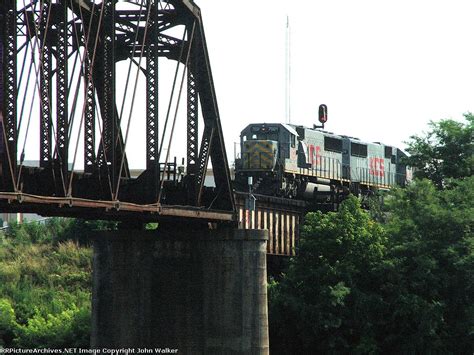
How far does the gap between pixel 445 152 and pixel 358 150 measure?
955 centimetres

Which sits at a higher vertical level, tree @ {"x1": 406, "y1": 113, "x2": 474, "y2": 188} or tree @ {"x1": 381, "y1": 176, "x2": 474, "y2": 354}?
tree @ {"x1": 406, "y1": 113, "x2": 474, "y2": 188}

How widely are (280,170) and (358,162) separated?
1285 cm

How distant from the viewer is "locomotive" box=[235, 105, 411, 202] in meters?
60.3

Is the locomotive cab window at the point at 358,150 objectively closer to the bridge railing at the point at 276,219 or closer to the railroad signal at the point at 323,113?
the railroad signal at the point at 323,113

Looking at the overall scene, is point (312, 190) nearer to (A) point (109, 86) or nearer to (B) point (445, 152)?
(B) point (445, 152)

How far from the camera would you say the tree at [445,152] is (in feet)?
207

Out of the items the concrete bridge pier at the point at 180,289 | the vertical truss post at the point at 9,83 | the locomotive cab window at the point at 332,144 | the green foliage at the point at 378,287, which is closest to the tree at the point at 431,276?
the green foliage at the point at 378,287

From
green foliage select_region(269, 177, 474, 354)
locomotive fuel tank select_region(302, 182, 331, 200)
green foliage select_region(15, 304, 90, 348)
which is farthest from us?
locomotive fuel tank select_region(302, 182, 331, 200)

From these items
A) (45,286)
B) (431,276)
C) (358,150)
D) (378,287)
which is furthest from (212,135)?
(45,286)

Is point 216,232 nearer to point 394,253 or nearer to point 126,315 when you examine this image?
point 126,315

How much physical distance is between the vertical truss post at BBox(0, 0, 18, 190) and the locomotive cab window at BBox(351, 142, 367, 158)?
137 ft

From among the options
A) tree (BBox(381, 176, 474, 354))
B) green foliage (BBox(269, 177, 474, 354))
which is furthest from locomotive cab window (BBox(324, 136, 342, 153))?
green foliage (BBox(269, 177, 474, 354))

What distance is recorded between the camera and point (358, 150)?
72750mm

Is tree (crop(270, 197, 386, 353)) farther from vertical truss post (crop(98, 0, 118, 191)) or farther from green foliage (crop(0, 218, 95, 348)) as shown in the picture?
vertical truss post (crop(98, 0, 118, 191))
